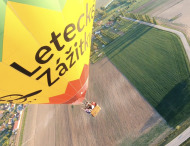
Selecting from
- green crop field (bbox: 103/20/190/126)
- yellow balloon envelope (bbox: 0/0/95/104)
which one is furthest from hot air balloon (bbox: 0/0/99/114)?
green crop field (bbox: 103/20/190/126)

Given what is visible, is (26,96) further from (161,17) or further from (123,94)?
(161,17)

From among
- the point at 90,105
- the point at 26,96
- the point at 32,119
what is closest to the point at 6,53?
the point at 26,96

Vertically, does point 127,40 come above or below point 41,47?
below

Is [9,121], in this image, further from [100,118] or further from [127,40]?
[127,40]

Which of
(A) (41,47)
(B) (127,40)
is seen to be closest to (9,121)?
(B) (127,40)

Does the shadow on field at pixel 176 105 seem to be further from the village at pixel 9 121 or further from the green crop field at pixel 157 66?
the village at pixel 9 121

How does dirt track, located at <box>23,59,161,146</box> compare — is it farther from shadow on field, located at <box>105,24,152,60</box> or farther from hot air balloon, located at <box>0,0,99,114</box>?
hot air balloon, located at <box>0,0,99,114</box>

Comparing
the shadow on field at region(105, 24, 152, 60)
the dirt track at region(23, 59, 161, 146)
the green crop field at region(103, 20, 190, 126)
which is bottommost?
the dirt track at region(23, 59, 161, 146)
